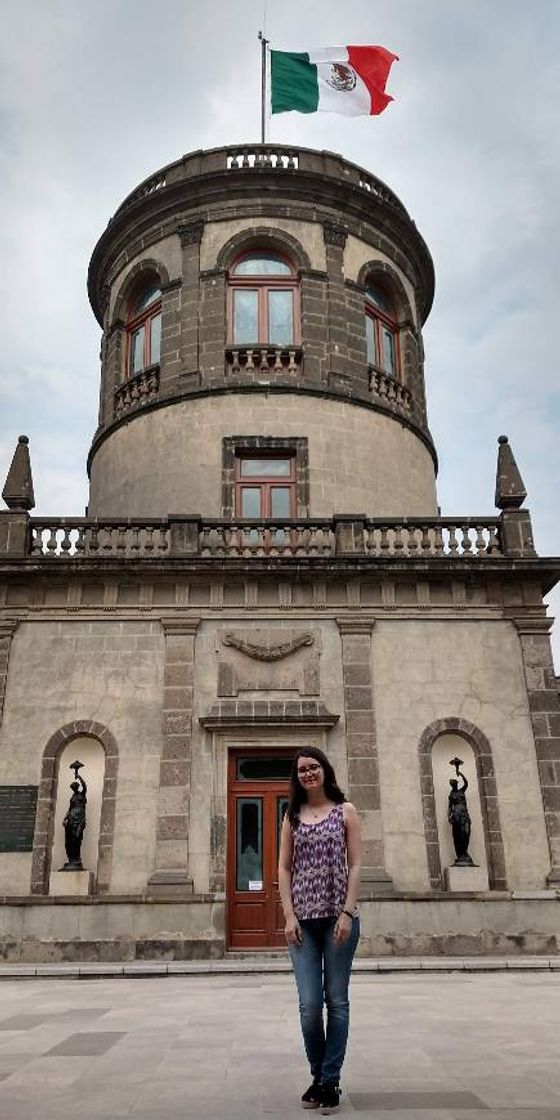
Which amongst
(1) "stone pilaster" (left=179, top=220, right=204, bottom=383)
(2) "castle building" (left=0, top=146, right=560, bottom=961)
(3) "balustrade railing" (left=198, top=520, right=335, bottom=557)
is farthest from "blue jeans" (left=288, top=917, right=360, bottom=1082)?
(1) "stone pilaster" (left=179, top=220, right=204, bottom=383)

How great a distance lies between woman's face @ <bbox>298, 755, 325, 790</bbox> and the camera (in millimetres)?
5133

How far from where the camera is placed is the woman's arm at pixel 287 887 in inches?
190

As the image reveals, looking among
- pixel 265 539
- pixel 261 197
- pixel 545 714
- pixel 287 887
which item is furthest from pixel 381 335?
pixel 287 887

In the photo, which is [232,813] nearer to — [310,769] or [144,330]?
[310,769]

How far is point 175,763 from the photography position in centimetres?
1468

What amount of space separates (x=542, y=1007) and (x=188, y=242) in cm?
1744

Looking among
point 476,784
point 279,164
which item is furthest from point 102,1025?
point 279,164

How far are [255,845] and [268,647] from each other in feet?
10.9

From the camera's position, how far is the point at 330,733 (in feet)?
49.5

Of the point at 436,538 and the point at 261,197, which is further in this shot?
the point at 261,197

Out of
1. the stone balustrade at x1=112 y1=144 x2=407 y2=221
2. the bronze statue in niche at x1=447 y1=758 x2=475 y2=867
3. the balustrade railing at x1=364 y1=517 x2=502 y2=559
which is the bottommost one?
the bronze statue in niche at x1=447 y1=758 x2=475 y2=867

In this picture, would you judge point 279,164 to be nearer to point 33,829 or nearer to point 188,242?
point 188,242

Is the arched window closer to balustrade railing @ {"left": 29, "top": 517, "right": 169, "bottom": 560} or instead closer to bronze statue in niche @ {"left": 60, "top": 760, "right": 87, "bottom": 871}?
balustrade railing @ {"left": 29, "top": 517, "right": 169, "bottom": 560}

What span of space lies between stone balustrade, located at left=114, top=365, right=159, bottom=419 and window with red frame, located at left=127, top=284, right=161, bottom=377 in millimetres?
306
